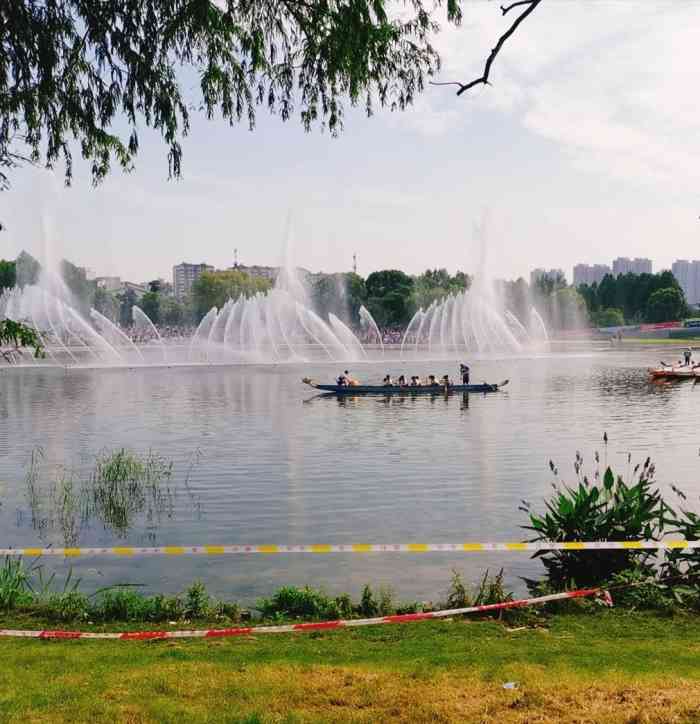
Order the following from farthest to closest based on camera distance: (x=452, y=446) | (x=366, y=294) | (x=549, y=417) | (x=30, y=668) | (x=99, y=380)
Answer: (x=366, y=294) < (x=99, y=380) < (x=549, y=417) < (x=452, y=446) < (x=30, y=668)

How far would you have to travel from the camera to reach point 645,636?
10.2 m

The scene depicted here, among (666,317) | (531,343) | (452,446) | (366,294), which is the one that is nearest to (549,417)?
(452,446)

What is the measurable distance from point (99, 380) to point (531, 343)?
7344cm

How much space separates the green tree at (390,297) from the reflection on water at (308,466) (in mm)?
114996

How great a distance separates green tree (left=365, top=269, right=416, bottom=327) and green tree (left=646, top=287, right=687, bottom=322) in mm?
56109

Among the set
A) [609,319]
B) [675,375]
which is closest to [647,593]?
[675,375]

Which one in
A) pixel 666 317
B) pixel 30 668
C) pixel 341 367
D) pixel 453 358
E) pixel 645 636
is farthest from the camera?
pixel 666 317

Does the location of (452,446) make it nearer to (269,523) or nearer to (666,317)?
(269,523)

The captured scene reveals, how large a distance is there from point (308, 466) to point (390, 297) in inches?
5701

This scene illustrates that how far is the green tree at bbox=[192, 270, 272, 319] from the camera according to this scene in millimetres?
175125

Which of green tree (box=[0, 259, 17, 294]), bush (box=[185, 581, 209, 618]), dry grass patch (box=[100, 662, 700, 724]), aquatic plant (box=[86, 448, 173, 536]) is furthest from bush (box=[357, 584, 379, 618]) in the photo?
green tree (box=[0, 259, 17, 294])

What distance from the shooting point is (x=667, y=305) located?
19000 centimetres

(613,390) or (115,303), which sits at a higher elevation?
(115,303)

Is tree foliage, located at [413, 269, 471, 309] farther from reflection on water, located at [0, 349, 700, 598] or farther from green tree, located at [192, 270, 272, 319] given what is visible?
reflection on water, located at [0, 349, 700, 598]
